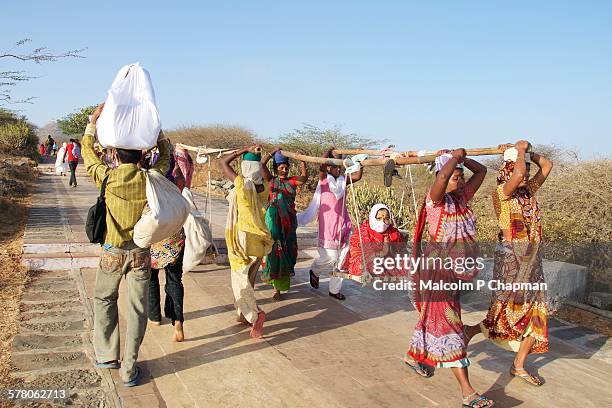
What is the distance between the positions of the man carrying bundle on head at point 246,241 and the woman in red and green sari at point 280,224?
0.85 meters

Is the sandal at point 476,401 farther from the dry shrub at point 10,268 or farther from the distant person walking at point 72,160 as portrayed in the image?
the distant person walking at point 72,160

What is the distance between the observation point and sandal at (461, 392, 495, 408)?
355 cm

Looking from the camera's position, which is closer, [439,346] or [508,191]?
[439,346]

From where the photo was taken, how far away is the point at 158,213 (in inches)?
144

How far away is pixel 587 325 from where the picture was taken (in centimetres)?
566

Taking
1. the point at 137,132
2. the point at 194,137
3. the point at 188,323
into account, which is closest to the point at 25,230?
the point at 188,323

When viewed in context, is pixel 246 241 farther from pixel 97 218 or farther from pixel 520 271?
pixel 520 271

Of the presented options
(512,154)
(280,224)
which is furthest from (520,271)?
(280,224)

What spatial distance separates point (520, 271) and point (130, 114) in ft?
11.0

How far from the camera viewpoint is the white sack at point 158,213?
3.65 metres

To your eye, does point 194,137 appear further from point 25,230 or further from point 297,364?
point 297,364

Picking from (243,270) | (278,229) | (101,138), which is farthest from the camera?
(278,229)

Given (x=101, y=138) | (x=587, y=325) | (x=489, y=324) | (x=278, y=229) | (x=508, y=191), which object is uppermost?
(x=101, y=138)

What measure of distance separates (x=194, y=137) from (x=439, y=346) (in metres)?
26.4
